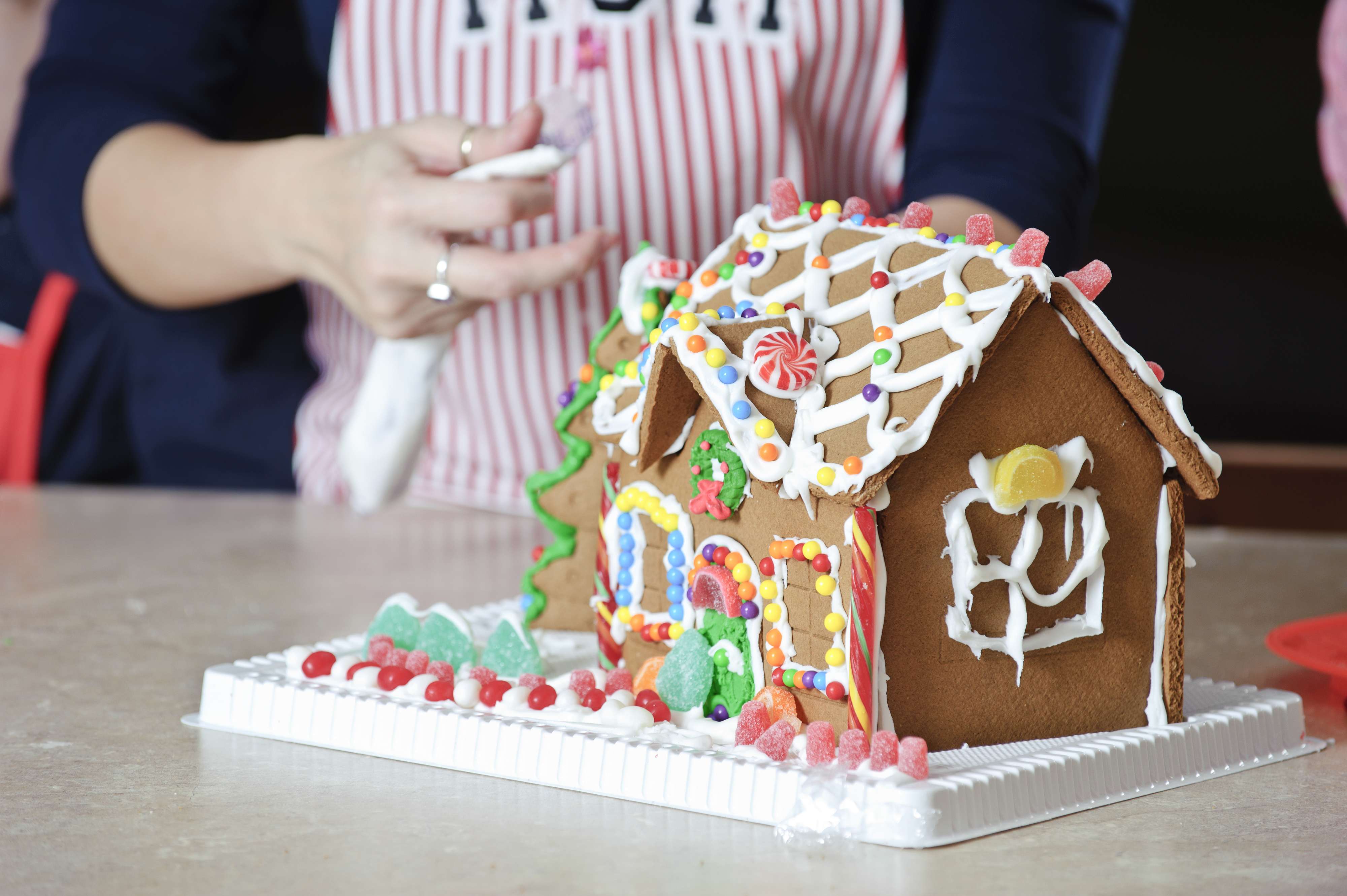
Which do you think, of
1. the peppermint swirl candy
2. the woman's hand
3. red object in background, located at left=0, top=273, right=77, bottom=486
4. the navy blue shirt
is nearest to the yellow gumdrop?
the peppermint swirl candy

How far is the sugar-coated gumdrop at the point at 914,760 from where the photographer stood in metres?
0.64

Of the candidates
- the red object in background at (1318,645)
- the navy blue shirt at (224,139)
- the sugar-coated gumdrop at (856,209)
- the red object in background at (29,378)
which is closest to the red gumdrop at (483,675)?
the sugar-coated gumdrop at (856,209)

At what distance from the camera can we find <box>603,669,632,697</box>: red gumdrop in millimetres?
785

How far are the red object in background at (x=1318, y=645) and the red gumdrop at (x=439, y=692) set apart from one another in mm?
512

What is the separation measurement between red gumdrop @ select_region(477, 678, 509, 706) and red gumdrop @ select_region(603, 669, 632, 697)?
0.06 meters

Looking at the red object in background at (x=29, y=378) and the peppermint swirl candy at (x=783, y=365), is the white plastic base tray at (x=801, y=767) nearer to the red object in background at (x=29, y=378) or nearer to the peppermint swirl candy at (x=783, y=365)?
the peppermint swirl candy at (x=783, y=365)

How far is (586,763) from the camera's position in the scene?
0.69 meters

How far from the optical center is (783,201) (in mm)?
847

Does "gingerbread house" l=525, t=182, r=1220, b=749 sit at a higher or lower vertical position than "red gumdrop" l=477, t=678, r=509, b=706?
higher

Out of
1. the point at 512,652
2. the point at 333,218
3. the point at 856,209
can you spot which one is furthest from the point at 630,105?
the point at 512,652

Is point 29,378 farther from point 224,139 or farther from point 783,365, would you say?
point 783,365

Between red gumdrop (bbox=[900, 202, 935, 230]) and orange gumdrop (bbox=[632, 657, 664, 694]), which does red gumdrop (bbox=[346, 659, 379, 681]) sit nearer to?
orange gumdrop (bbox=[632, 657, 664, 694])

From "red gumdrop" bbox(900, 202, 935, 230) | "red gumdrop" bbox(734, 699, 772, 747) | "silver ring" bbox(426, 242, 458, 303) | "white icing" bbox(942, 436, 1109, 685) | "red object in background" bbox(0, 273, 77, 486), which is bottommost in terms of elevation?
"red object in background" bbox(0, 273, 77, 486)

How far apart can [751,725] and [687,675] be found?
70 mm
